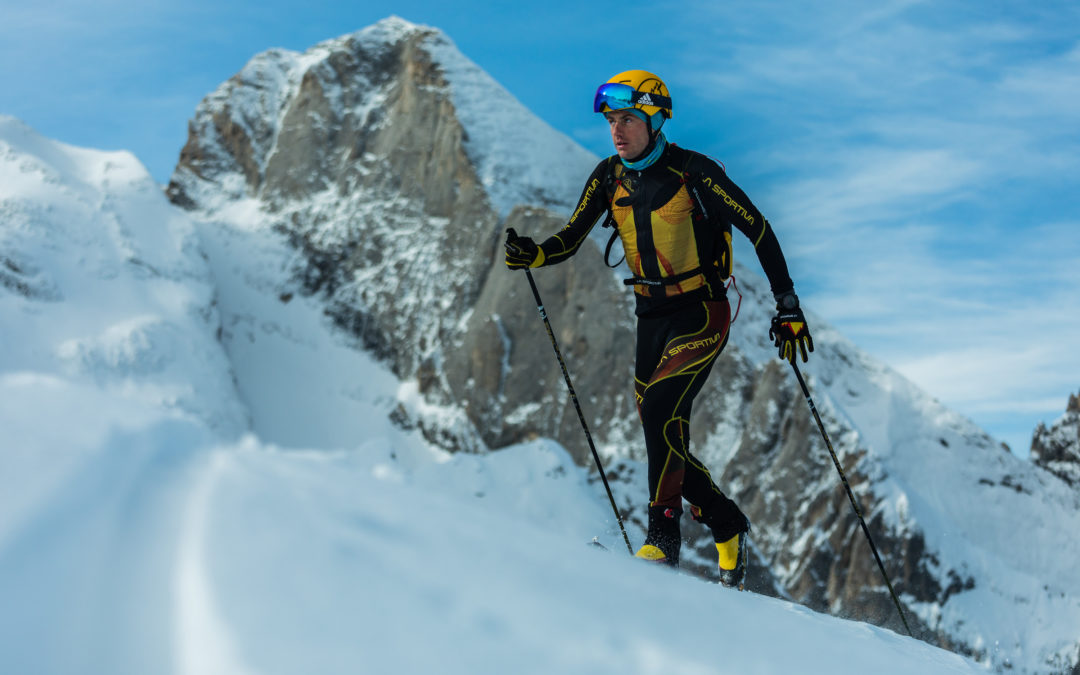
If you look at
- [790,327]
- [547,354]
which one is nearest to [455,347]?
[547,354]

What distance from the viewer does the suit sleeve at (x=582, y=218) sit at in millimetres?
6965

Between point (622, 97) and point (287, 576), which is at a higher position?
point (622, 97)

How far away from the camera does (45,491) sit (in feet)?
6.66

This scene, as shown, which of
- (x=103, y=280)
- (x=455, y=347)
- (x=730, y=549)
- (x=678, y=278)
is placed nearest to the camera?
(x=678, y=278)

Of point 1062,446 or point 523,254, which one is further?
point 1062,446

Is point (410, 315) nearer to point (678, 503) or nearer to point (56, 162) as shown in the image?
point (56, 162)

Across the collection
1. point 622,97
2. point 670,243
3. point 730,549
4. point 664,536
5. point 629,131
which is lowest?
point 730,549

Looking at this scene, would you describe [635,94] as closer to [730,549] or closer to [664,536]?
[664,536]

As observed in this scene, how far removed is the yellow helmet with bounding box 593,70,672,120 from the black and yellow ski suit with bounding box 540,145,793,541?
37cm

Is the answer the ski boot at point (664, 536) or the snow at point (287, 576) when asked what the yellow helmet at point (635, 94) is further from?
the snow at point (287, 576)

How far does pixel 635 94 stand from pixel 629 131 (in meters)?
0.28

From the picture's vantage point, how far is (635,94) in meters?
6.36

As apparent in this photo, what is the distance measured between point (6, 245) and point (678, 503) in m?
44.5

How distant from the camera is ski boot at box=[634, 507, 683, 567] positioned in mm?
6246
